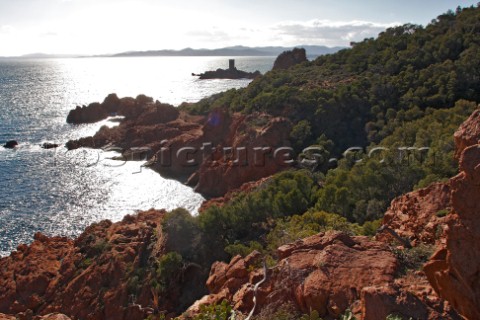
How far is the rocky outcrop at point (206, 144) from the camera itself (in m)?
41.0

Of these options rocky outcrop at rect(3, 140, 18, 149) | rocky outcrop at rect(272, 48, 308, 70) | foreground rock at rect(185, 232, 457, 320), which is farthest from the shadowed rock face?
rocky outcrop at rect(272, 48, 308, 70)

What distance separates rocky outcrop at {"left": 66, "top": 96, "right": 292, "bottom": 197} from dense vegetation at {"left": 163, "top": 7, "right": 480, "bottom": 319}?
2533 millimetres

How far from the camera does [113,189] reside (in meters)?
42.8

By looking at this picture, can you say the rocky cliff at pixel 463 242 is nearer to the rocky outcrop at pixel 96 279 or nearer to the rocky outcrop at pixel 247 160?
the rocky outcrop at pixel 96 279

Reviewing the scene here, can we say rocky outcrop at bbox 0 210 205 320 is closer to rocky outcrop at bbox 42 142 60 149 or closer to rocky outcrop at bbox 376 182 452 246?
rocky outcrop at bbox 376 182 452 246

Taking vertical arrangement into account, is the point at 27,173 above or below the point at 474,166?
below

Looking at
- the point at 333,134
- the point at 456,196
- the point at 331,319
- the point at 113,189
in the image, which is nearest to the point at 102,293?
the point at 331,319

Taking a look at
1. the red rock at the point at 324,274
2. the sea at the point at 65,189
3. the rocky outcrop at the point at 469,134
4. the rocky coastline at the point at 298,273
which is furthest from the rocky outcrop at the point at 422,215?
the sea at the point at 65,189

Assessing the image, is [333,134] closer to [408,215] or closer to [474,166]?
[408,215]

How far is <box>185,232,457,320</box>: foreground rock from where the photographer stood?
→ 8375 mm

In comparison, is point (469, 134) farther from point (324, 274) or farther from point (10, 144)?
point (10, 144)

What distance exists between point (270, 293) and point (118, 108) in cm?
7808

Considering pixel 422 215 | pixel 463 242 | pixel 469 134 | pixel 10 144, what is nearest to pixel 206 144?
pixel 10 144

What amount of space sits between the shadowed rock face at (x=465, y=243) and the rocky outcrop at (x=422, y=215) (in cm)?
343
